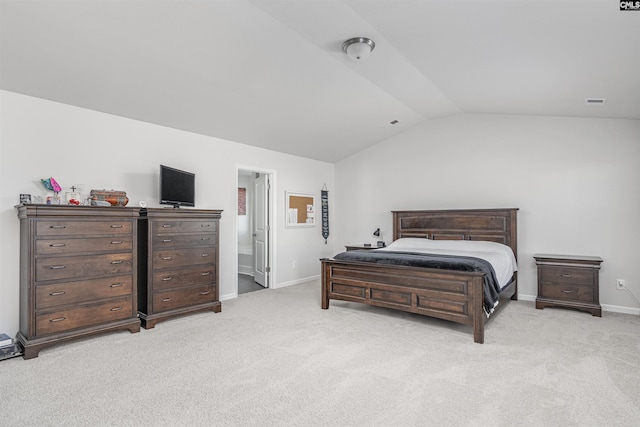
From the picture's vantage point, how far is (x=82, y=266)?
9.99 ft

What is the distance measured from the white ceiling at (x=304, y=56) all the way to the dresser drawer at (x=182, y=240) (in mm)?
1424

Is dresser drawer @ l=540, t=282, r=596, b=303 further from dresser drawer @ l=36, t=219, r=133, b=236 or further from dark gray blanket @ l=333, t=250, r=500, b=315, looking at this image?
dresser drawer @ l=36, t=219, r=133, b=236

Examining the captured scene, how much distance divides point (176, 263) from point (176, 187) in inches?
35.1

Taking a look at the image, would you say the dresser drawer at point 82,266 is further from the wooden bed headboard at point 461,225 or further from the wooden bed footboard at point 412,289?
the wooden bed headboard at point 461,225

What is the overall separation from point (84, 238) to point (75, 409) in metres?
1.57

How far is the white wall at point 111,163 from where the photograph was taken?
3006mm

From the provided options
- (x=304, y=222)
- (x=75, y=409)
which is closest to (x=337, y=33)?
(x=75, y=409)

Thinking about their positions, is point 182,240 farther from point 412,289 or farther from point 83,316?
point 412,289


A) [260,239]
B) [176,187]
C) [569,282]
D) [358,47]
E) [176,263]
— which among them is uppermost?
[358,47]

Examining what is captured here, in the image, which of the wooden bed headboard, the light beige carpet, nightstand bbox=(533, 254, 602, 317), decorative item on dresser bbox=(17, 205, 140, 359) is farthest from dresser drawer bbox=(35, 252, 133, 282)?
nightstand bbox=(533, 254, 602, 317)

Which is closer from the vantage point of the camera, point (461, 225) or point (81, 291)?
point (81, 291)

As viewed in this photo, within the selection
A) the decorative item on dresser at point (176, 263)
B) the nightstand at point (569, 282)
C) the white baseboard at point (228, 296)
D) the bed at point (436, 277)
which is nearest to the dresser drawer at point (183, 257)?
the decorative item on dresser at point (176, 263)

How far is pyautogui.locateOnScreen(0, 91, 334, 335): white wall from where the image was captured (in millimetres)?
3006

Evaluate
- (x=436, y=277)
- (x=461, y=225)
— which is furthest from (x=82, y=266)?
(x=461, y=225)
